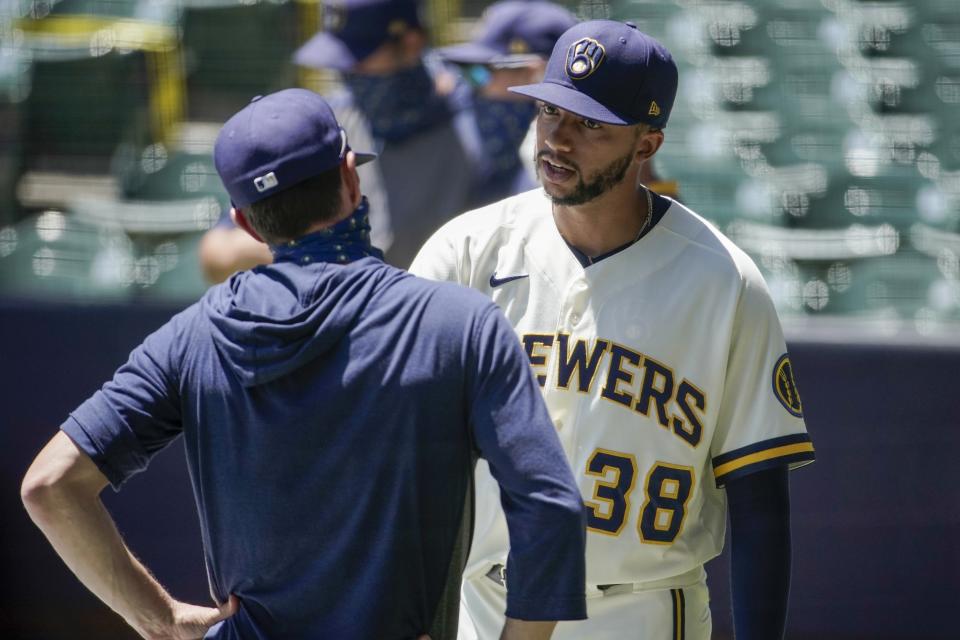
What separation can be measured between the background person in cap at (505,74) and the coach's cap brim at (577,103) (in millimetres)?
1426

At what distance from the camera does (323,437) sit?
5.28ft

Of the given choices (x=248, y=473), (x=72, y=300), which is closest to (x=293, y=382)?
(x=248, y=473)

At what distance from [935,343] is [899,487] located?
1.43 ft

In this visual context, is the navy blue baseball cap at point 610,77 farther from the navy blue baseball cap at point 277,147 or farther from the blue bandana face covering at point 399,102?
the blue bandana face covering at point 399,102

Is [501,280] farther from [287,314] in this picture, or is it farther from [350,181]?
[287,314]

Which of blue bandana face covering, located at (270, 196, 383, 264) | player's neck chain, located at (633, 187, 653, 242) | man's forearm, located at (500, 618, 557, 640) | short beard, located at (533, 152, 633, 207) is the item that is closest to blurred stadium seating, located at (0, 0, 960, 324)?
player's neck chain, located at (633, 187, 653, 242)

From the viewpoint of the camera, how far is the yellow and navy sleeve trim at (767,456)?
6.48 ft

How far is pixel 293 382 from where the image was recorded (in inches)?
63.9

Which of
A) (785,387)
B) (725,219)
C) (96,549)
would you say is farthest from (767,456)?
(725,219)

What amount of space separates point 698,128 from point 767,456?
386 cm

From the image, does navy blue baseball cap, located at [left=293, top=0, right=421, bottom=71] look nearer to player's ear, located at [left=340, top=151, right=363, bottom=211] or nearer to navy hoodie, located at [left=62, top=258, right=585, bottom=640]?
player's ear, located at [left=340, top=151, right=363, bottom=211]

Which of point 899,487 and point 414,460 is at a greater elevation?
point 414,460

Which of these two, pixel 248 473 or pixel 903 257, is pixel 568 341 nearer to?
pixel 248 473

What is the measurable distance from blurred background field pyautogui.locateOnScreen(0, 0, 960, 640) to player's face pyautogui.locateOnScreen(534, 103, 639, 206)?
1860mm
